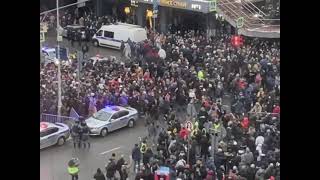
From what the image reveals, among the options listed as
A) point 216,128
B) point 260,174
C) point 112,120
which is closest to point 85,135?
point 112,120

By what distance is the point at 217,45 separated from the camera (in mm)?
8109

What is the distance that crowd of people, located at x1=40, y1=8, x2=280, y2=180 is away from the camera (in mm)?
7875

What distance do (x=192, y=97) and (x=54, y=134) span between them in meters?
1.49

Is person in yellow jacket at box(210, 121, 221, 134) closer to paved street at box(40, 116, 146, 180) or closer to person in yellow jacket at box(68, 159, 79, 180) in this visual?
paved street at box(40, 116, 146, 180)

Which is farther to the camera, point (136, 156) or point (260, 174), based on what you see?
point (136, 156)

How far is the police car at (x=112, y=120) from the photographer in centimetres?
822

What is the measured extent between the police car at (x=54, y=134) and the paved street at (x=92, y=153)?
6cm

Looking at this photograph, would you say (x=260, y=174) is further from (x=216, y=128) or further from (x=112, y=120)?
(x=112, y=120)

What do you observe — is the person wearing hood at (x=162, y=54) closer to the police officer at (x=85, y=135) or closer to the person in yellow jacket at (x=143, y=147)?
the person in yellow jacket at (x=143, y=147)

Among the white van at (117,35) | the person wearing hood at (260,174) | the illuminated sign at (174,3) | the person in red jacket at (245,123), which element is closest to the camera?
the person wearing hood at (260,174)

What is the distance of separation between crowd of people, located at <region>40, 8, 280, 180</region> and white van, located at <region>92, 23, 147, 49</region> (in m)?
0.08

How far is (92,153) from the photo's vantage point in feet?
26.9

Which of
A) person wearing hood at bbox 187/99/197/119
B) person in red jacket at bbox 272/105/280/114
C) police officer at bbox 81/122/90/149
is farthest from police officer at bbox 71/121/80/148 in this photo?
person in red jacket at bbox 272/105/280/114

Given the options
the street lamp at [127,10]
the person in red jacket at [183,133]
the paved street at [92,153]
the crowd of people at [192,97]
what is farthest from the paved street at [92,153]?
the street lamp at [127,10]
